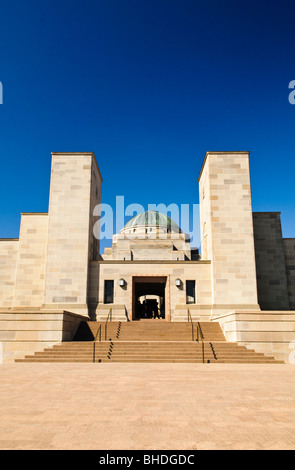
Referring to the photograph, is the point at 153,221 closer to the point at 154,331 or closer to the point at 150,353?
the point at 154,331

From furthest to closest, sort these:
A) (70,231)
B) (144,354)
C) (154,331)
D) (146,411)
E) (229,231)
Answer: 1. (70,231)
2. (229,231)
3. (154,331)
4. (144,354)
5. (146,411)

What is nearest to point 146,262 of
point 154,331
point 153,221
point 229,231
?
point 229,231

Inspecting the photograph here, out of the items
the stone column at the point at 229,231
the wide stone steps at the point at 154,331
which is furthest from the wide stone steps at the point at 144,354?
the stone column at the point at 229,231

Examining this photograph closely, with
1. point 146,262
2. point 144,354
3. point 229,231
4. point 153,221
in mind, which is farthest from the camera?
point 153,221

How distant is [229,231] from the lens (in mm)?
25188

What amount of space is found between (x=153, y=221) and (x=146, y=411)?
50007mm

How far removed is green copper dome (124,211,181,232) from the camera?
183 feet

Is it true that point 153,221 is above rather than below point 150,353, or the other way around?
above

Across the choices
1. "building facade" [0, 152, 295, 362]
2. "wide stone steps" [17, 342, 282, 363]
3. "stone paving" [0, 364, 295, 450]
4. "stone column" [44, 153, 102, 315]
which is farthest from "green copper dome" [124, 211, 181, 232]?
"stone paving" [0, 364, 295, 450]

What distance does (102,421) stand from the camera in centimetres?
587

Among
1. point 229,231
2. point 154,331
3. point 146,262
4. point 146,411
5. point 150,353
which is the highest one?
point 229,231

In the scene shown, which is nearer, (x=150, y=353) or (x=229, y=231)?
(x=150, y=353)
